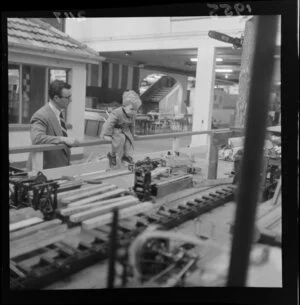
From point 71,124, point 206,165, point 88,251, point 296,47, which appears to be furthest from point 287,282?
point 71,124

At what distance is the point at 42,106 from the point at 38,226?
0.48 meters

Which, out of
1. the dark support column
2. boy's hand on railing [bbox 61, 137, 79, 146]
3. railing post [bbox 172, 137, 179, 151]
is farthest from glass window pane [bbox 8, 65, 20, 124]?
the dark support column

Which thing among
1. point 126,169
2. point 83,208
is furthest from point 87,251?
point 126,169

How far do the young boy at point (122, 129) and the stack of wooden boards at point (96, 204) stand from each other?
16cm

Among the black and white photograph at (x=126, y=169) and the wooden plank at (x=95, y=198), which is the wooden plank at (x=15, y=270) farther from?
the wooden plank at (x=95, y=198)

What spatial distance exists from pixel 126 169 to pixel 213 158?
0.49 metres

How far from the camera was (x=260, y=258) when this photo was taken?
1.41 m

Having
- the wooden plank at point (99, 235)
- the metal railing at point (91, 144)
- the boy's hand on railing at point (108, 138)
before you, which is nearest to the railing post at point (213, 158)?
the metal railing at point (91, 144)

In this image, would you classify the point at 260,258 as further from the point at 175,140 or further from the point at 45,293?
the point at 45,293

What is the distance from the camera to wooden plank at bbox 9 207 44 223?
1.40 meters

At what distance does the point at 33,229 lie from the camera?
140cm

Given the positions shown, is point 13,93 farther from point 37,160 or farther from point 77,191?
point 77,191

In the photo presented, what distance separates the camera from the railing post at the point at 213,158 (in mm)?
1806

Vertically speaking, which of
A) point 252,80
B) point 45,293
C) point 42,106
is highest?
point 252,80
